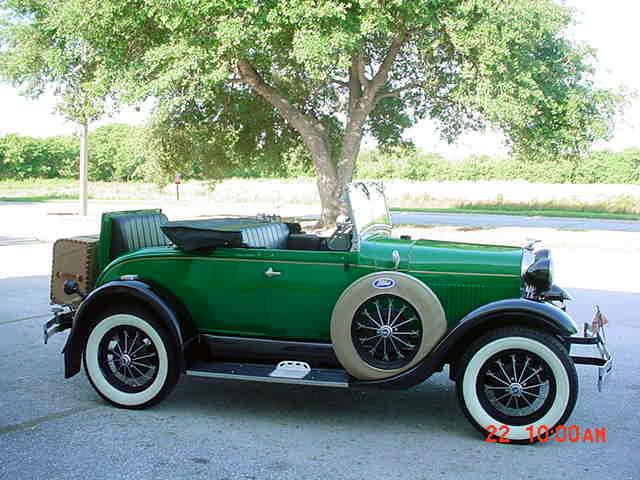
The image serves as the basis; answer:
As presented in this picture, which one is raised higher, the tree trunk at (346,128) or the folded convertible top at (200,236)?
the tree trunk at (346,128)

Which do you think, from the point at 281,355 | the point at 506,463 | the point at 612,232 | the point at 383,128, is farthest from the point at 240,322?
the point at 383,128

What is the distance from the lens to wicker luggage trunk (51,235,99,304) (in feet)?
19.5

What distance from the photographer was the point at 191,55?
1706 centimetres

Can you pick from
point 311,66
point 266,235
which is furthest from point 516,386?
point 311,66

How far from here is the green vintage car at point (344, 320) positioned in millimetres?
4371

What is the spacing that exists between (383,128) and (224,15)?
9.33 m

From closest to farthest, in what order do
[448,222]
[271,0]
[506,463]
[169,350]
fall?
[506,463]
[169,350]
[271,0]
[448,222]

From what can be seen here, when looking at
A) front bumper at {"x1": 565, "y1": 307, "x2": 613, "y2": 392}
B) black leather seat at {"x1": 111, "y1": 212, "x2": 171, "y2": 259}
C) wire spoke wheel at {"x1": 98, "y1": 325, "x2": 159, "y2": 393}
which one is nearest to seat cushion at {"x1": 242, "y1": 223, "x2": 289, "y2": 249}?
wire spoke wheel at {"x1": 98, "y1": 325, "x2": 159, "y2": 393}

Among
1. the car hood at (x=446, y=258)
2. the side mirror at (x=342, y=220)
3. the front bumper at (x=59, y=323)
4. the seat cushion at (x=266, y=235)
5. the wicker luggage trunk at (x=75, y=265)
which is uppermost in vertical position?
the side mirror at (x=342, y=220)

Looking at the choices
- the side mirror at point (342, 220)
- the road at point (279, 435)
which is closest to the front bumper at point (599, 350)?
the road at point (279, 435)

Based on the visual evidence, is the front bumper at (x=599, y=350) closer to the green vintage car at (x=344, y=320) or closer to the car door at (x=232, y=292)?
the green vintage car at (x=344, y=320)

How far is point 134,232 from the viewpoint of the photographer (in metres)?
5.80

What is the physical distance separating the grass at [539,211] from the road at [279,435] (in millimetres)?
25731

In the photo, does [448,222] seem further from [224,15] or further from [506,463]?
[506,463]
